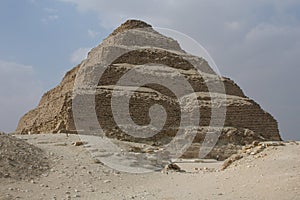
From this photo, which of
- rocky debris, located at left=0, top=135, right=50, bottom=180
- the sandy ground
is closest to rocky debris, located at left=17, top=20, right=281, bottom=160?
rocky debris, located at left=0, top=135, right=50, bottom=180

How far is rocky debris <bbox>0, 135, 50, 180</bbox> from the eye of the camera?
9258 millimetres

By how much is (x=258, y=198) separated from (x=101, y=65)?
1014 inches

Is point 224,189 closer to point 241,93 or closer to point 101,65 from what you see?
point 101,65

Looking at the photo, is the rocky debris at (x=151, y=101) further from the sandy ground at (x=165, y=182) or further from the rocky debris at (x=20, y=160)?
the sandy ground at (x=165, y=182)

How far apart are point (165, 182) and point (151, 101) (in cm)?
1788

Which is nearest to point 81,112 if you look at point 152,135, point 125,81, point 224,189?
point 152,135

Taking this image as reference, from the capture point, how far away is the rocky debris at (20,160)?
30.4 ft

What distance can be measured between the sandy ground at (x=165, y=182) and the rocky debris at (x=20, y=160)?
25 cm

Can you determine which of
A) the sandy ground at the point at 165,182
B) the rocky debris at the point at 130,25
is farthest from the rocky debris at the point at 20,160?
the rocky debris at the point at 130,25

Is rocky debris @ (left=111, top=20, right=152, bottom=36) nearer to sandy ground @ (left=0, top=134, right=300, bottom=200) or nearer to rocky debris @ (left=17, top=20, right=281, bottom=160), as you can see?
rocky debris @ (left=17, top=20, right=281, bottom=160)

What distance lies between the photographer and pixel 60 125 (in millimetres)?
24547

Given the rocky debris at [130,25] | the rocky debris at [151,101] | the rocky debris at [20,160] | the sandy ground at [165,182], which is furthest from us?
the rocky debris at [130,25]

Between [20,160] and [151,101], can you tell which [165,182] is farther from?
[151,101]

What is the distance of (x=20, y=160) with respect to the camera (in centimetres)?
1000
